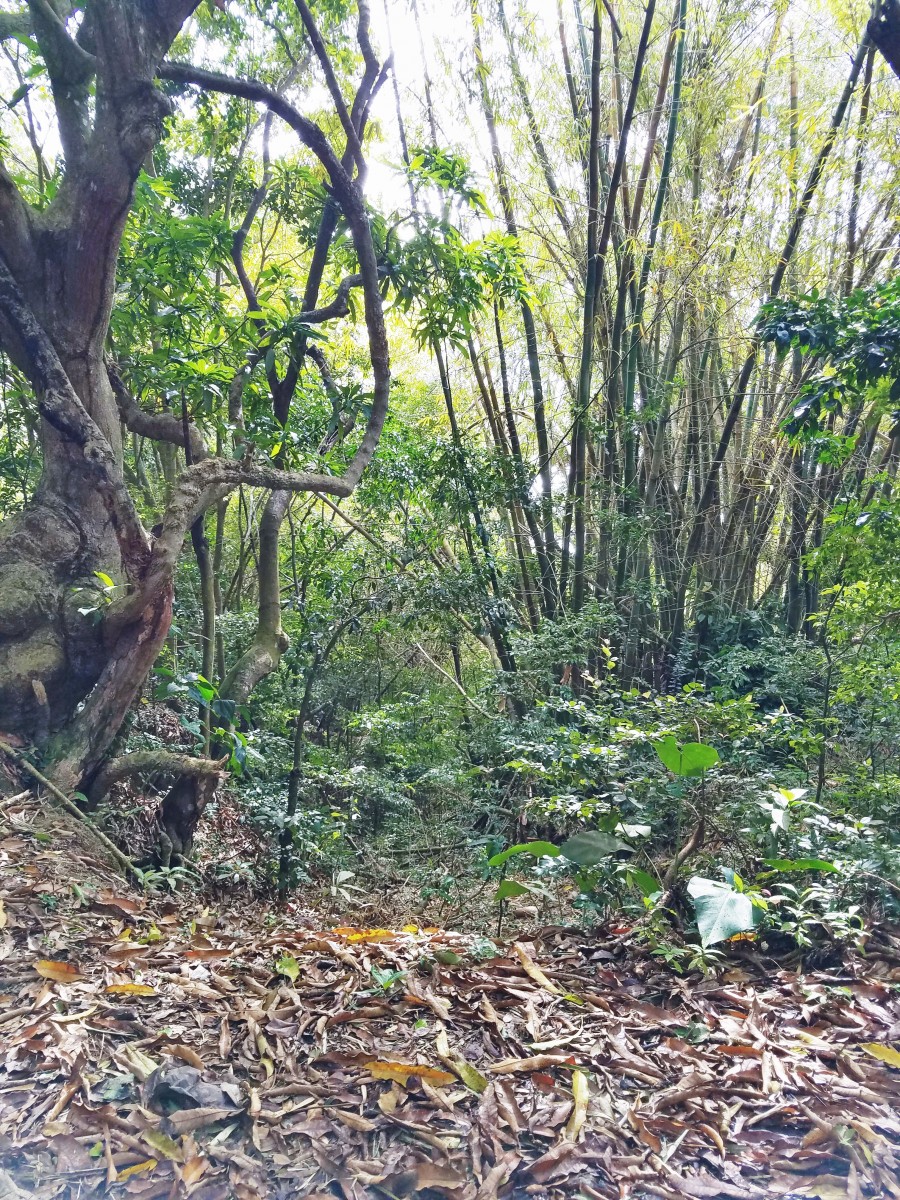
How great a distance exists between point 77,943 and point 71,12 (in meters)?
3.10

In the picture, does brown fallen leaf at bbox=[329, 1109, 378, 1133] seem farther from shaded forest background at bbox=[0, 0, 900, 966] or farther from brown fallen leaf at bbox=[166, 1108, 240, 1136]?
shaded forest background at bbox=[0, 0, 900, 966]

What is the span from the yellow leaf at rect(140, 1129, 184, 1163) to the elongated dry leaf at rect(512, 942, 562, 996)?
819mm

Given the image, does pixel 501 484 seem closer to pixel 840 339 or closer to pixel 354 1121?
pixel 840 339

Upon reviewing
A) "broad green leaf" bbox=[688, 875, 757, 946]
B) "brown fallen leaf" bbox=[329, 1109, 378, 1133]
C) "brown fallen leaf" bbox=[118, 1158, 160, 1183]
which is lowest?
"brown fallen leaf" bbox=[329, 1109, 378, 1133]

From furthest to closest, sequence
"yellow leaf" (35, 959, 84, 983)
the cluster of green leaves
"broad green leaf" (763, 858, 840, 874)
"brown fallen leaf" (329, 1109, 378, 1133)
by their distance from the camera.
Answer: the cluster of green leaves
"broad green leaf" (763, 858, 840, 874)
"yellow leaf" (35, 959, 84, 983)
"brown fallen leaf" (329, 1109, 378, 1133)

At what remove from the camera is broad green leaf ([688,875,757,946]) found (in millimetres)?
1482

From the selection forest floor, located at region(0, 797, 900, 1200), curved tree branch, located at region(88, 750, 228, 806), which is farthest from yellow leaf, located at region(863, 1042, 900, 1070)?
curved tree branch, located at region(88, 750, 228, 806)

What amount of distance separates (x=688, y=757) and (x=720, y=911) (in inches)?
18.2

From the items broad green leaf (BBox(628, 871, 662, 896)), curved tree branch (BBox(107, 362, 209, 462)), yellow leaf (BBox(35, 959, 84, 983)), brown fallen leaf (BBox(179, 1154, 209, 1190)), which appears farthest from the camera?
curved tree branch (BBox(107, 362, 209, 462))

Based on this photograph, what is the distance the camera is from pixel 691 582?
594cm

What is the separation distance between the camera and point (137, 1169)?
3.25 feet

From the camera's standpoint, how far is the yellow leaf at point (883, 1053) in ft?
4.28

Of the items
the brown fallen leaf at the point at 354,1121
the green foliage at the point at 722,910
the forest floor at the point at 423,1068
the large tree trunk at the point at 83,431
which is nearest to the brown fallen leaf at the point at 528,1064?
the forest floor at the point at 423,1068

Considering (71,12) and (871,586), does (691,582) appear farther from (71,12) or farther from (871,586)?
(71,12)
